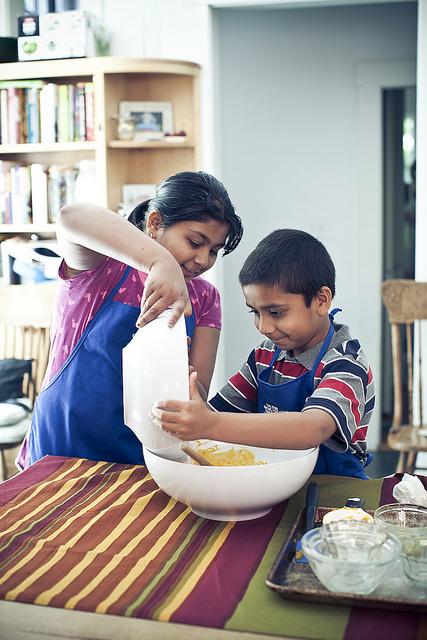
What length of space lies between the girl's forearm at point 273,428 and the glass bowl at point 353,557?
185 millimetres

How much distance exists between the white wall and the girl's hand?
10.1 ft

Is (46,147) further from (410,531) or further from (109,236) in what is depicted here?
(410,531)

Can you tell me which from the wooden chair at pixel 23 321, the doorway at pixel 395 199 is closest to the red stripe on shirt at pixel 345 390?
the wooden chair at pixel 23 321

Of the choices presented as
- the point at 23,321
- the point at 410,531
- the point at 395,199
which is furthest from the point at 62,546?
the point at 395,199

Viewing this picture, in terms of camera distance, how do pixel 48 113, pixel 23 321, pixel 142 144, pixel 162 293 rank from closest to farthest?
pixel 162 293 → pixel 23 321 → pixel 142 144 → pixel 48 113

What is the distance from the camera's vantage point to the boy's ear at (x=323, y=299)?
147 centimetres

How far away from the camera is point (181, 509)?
4.13 ft

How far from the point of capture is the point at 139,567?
104 cm

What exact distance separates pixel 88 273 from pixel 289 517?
611 mm

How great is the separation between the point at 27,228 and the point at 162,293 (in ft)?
8.95

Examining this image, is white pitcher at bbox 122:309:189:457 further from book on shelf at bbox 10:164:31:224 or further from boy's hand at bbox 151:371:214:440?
book on shelf at bbox 10:164:31:224

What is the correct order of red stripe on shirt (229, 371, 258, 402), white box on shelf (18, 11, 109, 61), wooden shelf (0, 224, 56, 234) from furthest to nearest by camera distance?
wooden shelf (0, 224, 56, 234)
white box on shelf (18, 11, 109, 61)
red stripe on shirt (229, 371, 258, 402)

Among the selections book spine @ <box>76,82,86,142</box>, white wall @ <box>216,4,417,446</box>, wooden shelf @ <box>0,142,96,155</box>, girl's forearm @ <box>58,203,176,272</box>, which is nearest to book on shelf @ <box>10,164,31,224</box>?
wooden shelf @ <box>0,142,96,155</box>

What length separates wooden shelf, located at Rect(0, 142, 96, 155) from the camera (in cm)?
365
